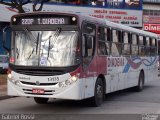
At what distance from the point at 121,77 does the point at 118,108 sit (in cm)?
293

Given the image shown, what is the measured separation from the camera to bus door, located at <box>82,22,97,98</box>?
12.3 metres

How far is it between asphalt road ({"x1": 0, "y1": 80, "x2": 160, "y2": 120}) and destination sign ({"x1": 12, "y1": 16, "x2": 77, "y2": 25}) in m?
2.51

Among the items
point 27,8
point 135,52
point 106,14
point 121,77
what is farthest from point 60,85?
point 106,14

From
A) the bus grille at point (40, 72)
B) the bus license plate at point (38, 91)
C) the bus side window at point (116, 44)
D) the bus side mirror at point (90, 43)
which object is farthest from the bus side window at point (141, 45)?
the bus license plate at point (38, 91)

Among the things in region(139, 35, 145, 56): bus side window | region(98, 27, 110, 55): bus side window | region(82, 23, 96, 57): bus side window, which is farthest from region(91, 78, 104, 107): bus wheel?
region(139, 35, 145, 56): bus side window

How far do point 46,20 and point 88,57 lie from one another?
162cm

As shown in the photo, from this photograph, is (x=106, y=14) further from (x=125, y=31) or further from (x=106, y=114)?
(x=106, y=114)

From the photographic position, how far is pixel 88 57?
1256 cm

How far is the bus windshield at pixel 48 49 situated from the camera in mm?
11891

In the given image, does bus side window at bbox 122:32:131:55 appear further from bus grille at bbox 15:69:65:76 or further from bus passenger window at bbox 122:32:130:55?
bus grille at bbox 15:69:65:76

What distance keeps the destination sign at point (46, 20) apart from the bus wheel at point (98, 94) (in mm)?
2335

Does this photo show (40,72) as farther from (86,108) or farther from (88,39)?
(86,108)

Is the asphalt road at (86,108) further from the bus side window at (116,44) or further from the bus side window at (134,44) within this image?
the bus side window at (134,44)

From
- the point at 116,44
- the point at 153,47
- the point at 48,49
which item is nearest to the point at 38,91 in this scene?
the point at 48,49
